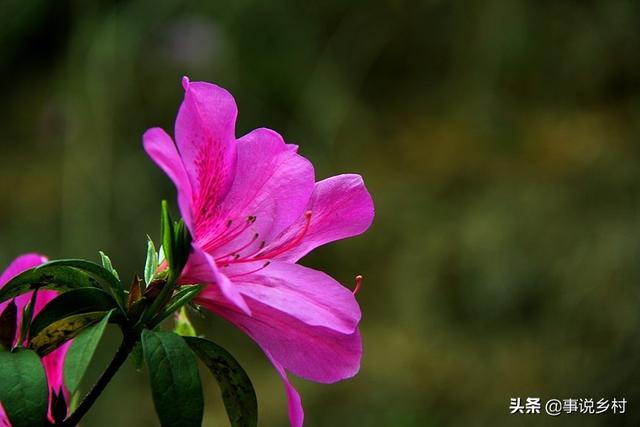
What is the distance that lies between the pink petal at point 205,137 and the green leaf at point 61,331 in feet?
0.27

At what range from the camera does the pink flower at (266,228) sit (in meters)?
0.48

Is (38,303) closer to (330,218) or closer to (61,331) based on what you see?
(61,331)

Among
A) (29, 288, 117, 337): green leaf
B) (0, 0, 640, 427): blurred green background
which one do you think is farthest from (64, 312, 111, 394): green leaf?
(0, 0, 640, 427): blurred green background

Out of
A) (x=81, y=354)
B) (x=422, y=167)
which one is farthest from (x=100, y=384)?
(x=422, y=167)

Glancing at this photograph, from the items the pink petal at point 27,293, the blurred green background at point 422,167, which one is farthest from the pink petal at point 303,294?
the blurred green background at point 422,167

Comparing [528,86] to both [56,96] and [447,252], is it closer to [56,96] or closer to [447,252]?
[447,252]

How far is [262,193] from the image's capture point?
21.1 inches

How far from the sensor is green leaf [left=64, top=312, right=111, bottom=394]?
390mm

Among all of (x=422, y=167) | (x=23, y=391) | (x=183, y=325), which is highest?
(x=422, y=167)

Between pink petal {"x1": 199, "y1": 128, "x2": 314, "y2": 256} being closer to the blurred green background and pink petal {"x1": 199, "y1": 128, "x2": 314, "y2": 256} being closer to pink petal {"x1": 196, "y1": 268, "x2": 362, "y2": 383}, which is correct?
pink petal {"x1": 196, "y1": 268, "x2": 362, "y2": 383}

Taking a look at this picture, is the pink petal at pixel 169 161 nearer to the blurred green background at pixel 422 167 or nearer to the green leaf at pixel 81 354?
the green leaf at pixel 81 354

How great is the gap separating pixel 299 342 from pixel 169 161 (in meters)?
0.13

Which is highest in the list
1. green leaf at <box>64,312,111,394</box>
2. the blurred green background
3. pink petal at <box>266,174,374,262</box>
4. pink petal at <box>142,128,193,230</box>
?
the blurred green background

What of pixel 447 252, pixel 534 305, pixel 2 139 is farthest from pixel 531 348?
pixel 2 139
